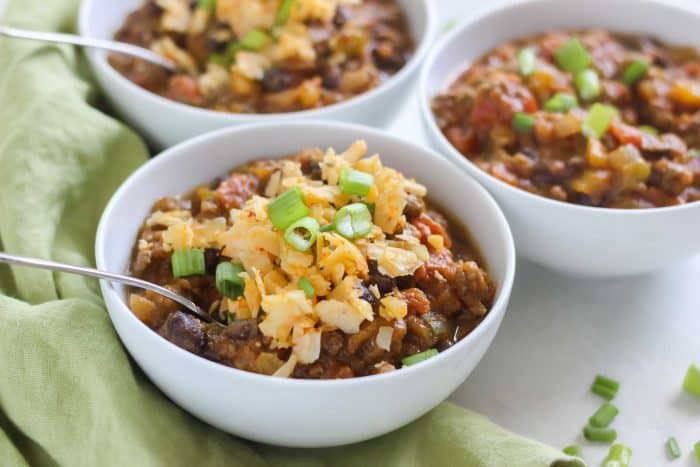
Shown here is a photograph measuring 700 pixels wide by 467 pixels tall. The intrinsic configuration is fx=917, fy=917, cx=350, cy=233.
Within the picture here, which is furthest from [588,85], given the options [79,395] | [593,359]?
[79,395]

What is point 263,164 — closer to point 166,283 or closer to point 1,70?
point 166,283

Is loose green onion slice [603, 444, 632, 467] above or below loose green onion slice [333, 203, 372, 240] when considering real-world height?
below

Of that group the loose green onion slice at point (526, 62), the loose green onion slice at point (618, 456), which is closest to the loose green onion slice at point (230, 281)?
the loose green onion slice at point (618, 456)

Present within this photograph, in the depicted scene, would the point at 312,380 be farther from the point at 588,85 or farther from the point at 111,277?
the point at 588,85

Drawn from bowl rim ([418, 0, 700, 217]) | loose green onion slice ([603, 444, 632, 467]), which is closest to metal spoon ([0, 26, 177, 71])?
bowl rim ([418, 0, 700, 217])

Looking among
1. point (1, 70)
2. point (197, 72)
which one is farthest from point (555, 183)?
point (1, 70)

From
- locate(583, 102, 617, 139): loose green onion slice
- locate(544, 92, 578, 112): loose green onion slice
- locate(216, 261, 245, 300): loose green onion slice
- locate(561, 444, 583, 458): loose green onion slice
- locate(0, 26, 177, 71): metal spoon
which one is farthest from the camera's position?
locate(0, 26, 177, 71): metal spoon

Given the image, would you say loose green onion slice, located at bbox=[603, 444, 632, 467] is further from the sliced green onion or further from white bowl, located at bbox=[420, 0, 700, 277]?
the sliced green onion
